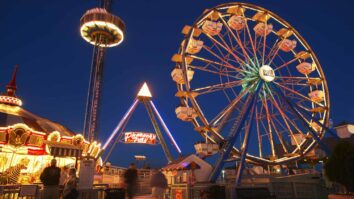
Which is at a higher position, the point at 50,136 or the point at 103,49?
the point at 103,49

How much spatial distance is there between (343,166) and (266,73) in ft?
33.6

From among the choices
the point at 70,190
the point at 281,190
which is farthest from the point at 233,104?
the point at 70,190

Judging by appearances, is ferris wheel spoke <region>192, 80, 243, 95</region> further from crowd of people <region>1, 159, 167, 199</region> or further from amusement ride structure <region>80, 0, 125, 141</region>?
amusement ride structure <region>80, 0, 125, 141</region>

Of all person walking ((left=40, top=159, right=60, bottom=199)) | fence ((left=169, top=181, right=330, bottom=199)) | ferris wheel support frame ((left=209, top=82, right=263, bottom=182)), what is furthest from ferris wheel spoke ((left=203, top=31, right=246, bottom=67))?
person walking ((left=40, top=159, right=60, bottom=199))

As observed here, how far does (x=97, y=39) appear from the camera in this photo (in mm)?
30328

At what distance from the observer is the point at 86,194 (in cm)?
761

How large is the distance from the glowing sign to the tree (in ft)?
68.6

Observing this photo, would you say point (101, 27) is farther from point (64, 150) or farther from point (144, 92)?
point (64, 150)

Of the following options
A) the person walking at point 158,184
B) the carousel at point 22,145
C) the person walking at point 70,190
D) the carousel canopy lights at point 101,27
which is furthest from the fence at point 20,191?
the carousel canopy lights at point 101,27

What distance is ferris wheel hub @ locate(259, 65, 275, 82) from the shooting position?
17.3 meters

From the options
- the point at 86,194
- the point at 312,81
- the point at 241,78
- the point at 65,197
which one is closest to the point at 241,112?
the point at 241,78

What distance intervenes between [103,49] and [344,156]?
89.9 feet

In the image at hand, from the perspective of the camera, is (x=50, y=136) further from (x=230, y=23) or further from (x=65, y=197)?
(x=230, y=23)

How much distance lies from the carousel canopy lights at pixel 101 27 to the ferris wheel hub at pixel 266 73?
17.7m
